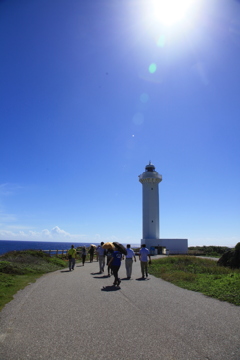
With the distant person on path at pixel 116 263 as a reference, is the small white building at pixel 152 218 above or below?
above

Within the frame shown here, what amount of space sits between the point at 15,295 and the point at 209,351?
708 cm

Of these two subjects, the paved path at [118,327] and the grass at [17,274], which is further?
the grass at [17,274]

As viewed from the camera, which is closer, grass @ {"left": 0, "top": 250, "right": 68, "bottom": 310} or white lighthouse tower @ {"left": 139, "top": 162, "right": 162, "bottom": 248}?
grass @ {"left": 0, "top": 250, "right": 68, "bottom": 310}

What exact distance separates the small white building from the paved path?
3820cm

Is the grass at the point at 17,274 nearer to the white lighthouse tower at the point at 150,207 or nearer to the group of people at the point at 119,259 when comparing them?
the group of people at the point at 119,259

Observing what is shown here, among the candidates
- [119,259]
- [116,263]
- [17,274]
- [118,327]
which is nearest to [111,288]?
[116,263]

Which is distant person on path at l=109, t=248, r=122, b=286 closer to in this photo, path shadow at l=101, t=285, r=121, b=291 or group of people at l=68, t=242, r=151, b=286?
group of people at l=68, t=242, r=151, b=286

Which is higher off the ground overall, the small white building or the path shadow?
the small white building

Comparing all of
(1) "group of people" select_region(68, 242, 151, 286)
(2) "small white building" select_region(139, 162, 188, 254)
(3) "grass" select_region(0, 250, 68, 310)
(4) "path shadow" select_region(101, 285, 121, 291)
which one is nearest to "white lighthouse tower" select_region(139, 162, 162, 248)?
(2) "small white building" select_region(139, 162, 188, 254)

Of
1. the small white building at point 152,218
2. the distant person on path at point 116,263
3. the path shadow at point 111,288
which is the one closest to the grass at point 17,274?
the path shadow at point 111,288

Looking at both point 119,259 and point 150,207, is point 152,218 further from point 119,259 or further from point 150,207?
point 119,259

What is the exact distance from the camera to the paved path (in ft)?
14.8

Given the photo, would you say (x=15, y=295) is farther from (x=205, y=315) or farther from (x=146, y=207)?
(x=146, y=207)

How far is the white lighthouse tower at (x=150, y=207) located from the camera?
162 ft
